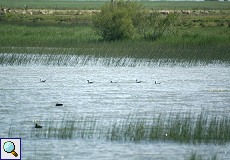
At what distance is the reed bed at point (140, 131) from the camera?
20.0 metres

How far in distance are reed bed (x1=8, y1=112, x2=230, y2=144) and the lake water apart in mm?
290

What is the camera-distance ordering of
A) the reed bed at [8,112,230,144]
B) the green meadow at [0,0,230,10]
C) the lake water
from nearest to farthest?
the lake water < the reed bed at [8,112,230,144] < the green meadow at [0,0,230,10]

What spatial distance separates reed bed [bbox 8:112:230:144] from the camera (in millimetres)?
19984

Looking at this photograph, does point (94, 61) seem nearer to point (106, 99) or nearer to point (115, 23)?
point (115, 23)

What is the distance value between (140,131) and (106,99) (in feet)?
26.8

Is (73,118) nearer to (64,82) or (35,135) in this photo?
(35,135)

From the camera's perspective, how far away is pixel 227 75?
3725 centimetres

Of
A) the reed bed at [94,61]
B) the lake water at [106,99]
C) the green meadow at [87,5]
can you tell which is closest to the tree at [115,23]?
the reed bed at [94,61]

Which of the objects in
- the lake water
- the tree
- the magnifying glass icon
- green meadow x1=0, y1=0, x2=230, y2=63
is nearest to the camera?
the magnifying glass icon

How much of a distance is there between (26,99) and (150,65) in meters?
12.1

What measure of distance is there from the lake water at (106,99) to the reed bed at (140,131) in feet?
0.95

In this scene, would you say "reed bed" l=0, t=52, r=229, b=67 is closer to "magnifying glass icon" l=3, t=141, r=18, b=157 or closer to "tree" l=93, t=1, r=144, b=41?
"tree" l=93, t=1, r=144, b=41

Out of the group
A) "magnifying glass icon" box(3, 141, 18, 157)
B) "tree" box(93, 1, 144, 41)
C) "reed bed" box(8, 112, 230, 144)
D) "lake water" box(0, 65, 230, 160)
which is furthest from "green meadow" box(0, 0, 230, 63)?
"magnifying glass icon" box(3, 141, 18, 157)

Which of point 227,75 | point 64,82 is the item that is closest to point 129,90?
point 64,82
